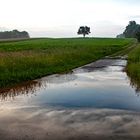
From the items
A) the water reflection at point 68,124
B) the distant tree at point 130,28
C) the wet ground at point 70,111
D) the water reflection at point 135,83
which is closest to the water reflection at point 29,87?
the wet ground at point 70,111

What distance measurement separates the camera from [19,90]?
16781mm

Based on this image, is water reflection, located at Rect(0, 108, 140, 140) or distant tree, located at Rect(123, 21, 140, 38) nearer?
water reflection, located at Rect(0, 108, 140, 140)

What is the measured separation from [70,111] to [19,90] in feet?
17.4

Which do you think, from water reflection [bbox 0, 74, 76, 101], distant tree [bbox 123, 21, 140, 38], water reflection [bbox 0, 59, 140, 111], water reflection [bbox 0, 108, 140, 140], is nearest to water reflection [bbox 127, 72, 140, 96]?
water reflection [bbox 0, 59, 140, 111]

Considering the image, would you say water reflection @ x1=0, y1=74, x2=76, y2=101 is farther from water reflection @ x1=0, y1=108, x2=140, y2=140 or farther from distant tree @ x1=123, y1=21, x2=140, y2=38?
distant tree @ x1=123, y1=21, x2=140, y2=38

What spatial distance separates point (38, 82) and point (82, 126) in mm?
9889

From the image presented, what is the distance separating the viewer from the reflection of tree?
15.4 m

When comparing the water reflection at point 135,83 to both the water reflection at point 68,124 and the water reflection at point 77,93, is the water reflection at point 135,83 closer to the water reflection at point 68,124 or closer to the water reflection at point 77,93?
the water reflection at point 77,93

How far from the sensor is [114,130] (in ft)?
31.4

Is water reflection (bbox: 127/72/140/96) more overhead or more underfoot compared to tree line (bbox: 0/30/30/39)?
more overhead

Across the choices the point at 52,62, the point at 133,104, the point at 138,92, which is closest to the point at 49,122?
the point at 133,104

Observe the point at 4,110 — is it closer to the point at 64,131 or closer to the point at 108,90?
the point at 64,131

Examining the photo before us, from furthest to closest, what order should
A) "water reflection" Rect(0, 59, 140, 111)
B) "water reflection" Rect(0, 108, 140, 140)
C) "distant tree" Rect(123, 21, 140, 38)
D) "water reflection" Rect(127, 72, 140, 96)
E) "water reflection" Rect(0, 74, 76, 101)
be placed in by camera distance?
"distant tree" Rect(123, 21, 140, 38), "water reflection" Rect(127, 72, 140, 96), "water reflection" Rect(0, 74, 76, 101), "water reflection" Rect(0, 59, 140, 111), "water reflection" Rect(0, 108, 140, 140)

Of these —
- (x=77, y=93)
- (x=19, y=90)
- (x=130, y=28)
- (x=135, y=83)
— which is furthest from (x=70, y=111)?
(x=130, y=28)
